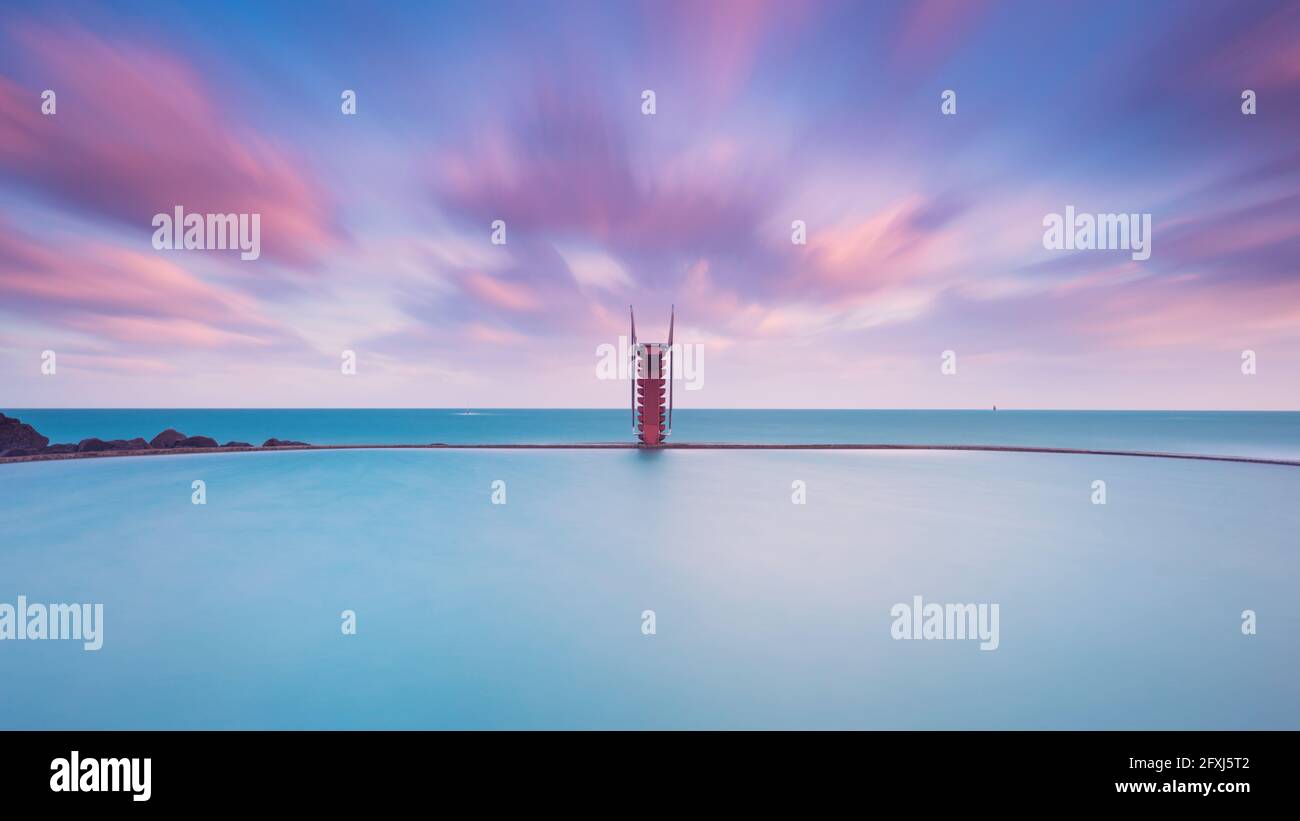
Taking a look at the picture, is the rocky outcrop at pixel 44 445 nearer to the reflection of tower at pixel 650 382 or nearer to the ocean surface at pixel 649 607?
the ocean surface at pixel 649 607

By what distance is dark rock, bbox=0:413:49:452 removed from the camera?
21.0 m

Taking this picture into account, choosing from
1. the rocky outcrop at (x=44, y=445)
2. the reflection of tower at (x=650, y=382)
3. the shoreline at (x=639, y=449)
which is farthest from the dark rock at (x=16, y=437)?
the reflection of tower at (x=650, y=382)

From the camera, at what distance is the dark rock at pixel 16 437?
2103 cm

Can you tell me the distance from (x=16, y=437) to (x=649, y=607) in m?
33.2

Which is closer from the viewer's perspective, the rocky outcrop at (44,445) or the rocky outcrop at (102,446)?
the rocky outcrop at (44,445)

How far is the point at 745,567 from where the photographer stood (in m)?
8.03

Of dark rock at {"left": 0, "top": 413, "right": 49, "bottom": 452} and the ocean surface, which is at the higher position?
dark rock at {"left": 0, "top": 413, "right": 49, "bottom": 452}

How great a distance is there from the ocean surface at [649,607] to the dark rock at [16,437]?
1268 cm

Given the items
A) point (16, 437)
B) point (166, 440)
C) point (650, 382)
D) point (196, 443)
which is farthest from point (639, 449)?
point (16, 437)

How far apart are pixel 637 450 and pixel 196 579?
17310mm

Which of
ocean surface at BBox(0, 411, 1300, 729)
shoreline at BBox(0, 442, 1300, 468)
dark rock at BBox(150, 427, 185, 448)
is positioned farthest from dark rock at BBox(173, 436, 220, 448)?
ocean surface at BBox(0, 411, 1300, 729)

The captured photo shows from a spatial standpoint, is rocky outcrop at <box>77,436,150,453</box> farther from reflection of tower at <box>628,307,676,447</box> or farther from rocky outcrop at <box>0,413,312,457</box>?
reflection of tower at <box>628,307,676,447</box>

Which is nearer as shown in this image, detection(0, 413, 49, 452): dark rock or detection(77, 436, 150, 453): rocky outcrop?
detection(77, 436, 150, 453): rocky outcrop

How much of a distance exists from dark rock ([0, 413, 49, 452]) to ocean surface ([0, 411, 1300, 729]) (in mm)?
12678
